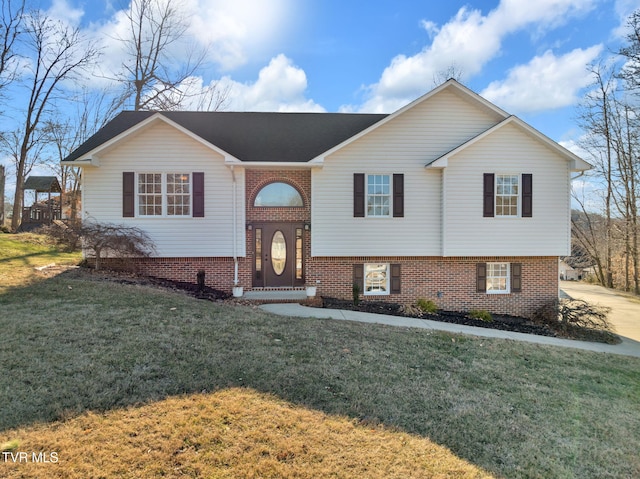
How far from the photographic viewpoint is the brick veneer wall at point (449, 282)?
446 inches

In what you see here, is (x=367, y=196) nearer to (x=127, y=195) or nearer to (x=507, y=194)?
(x=507, y=194)

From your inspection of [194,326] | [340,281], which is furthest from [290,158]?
[194,326]

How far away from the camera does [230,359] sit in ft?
16.1

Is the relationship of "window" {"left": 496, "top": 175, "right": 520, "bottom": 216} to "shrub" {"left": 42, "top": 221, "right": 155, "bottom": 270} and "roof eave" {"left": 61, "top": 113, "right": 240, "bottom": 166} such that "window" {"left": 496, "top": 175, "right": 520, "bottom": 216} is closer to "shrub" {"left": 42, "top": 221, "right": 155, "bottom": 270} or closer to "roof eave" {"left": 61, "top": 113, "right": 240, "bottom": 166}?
"roof eave" {"left": 61, "top": 113, "right": 240, "bottom": 166}

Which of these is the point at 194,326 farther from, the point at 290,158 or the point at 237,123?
the point at 237,123

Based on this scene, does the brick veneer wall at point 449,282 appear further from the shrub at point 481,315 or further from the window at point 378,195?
Answer: the window at point 378,195

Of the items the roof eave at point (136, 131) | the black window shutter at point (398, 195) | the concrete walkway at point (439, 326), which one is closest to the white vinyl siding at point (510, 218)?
the black window shutter at point (398, 195)

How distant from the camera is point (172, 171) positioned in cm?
1084

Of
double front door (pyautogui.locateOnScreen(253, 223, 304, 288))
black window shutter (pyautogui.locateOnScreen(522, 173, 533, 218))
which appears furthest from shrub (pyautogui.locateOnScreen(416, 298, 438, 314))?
black window shutter (pyautogui.locateOnScreen(522, 173, 533, 218))

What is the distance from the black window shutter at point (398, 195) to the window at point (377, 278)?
5.95ft

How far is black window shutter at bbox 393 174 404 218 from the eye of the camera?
11.1 m

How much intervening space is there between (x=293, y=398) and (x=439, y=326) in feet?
19.2

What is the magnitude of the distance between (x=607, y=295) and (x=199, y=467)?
24808mm

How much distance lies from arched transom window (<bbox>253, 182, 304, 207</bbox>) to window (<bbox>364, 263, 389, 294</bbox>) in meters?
3.21
